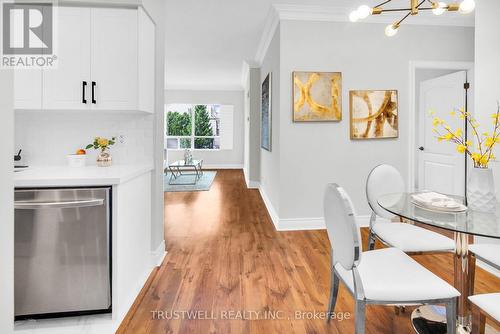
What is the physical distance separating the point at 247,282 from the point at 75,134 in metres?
1.86

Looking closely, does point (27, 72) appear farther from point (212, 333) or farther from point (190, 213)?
point (190, 213)

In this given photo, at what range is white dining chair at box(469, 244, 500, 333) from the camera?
113 cm

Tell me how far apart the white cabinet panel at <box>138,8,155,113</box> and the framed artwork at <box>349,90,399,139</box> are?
2382mm

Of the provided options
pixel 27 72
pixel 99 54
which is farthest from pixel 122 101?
pixel 27 72

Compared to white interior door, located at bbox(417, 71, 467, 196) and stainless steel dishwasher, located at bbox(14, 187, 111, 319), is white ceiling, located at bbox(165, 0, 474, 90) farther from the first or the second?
stainless steel dishwasher, located at bbox(14, 187, 111, 319)

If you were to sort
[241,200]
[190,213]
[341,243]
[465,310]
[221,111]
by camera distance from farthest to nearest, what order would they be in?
1. [221,111]
2. [241,200]
3. [190,213]
4. [465,310]
5. [341,243]

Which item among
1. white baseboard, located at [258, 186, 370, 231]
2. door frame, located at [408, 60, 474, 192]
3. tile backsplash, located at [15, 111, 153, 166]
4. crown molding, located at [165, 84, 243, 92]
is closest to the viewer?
tile backsplash, located at [15, 111, 153, 166]

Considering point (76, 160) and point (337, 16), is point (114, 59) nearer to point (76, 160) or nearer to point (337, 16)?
point (76, 160)

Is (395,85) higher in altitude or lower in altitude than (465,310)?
higher

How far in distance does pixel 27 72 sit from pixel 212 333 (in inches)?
85.7

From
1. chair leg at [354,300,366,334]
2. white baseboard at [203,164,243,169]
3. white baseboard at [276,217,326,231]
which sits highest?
white baseboard at [203,164,243,169]

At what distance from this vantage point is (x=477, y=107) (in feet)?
8.34

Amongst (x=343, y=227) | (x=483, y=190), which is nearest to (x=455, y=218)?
(x=483, y=190)

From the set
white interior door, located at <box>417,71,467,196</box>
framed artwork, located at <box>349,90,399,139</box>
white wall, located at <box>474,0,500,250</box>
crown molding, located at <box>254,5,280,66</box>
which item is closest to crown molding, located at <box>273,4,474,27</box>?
crown molding, located at <box>254,5,280,66</box>
